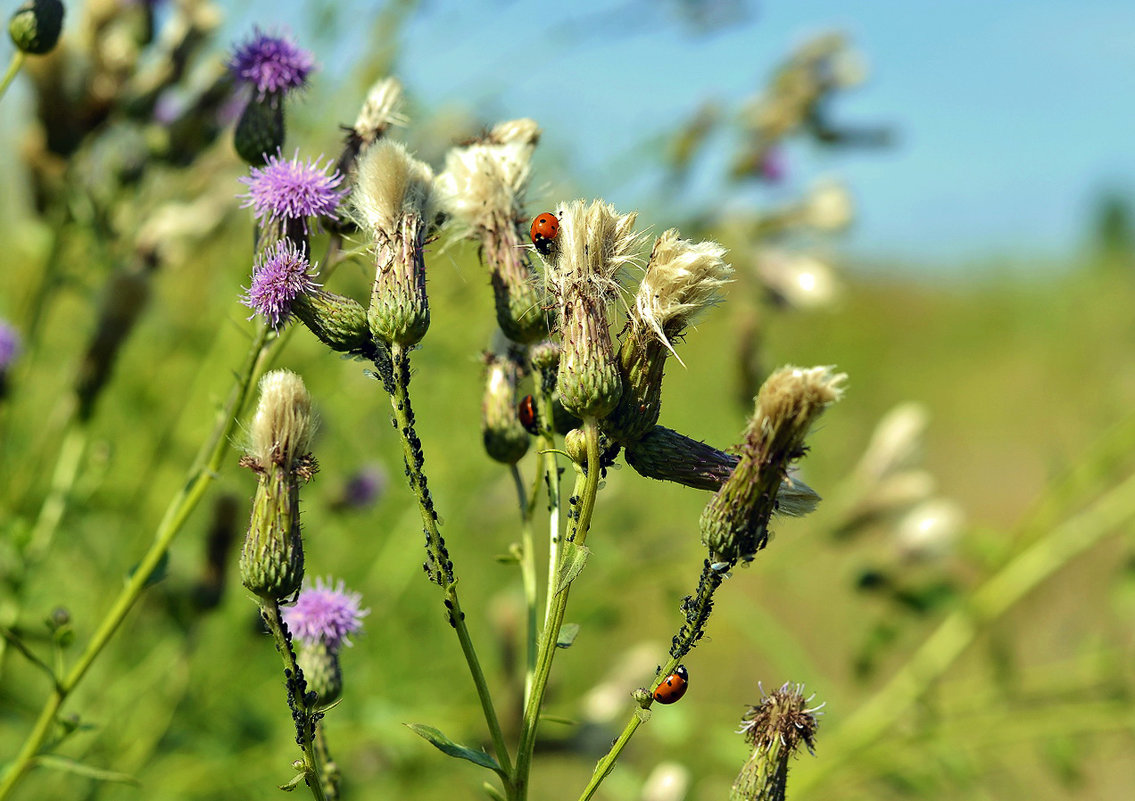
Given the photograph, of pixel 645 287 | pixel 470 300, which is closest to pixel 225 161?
pixel 470 300

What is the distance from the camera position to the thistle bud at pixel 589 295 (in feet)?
4.35

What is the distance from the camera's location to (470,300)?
11.8ft

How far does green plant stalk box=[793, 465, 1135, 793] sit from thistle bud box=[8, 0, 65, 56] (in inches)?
117

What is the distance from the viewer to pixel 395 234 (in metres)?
1.46

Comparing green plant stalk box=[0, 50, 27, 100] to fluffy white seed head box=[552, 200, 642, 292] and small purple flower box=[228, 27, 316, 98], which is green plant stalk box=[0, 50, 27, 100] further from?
fluffy white seed head box=[552, 200, 642, 292]

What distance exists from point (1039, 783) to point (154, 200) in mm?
7347

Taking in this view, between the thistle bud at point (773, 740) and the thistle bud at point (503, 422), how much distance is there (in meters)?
0.59

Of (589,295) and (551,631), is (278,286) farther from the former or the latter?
(551,631)

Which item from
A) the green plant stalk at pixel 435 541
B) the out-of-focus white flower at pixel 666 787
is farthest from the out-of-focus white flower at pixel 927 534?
the green plant stalk at pixel 435 541

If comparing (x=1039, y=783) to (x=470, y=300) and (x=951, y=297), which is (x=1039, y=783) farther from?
(x=951, y=297)

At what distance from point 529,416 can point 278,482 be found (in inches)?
17.0

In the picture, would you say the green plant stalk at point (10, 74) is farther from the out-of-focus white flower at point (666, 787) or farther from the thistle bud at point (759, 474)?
the out-of-focus white flower at point (666, 787)

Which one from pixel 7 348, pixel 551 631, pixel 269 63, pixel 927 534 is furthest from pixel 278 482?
pixel 927 534

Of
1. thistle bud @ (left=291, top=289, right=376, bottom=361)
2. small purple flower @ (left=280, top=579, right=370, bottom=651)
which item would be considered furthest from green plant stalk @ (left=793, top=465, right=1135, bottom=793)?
thistle bud @ (left=291, top=289, right=376, bottom=361)
